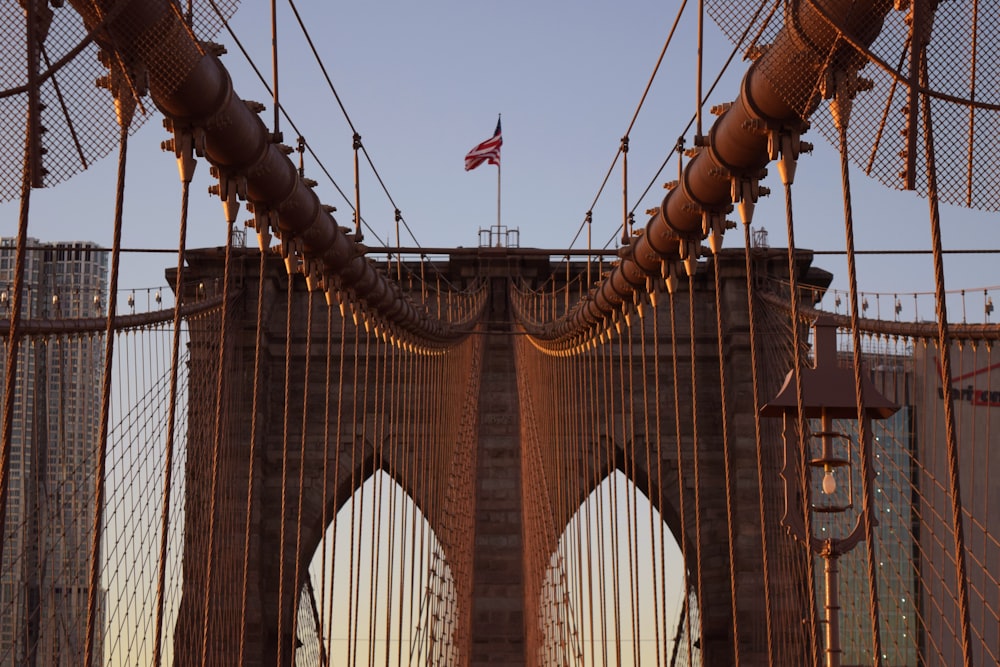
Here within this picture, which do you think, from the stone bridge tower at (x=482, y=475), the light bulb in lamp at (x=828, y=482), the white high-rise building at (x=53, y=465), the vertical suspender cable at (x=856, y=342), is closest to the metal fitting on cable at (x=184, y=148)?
the vertical suspender cable at (x=856, y=342)

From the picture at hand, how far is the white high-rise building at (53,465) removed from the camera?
15.2 metres

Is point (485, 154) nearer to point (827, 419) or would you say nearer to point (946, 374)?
point (827, 419)

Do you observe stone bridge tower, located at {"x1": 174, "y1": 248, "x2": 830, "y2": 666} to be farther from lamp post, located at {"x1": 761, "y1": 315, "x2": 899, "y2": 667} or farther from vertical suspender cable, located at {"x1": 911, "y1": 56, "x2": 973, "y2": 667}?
vertical suspender cable, located at {"x1": 911, "y1": 56, "x2": 973, "y2": 667}

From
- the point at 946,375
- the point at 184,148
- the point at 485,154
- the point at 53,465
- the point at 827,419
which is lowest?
the point at 946,375

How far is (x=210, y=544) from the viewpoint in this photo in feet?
20.7

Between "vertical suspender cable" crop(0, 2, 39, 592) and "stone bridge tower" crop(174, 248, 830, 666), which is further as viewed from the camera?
"stone bridge tower" crop(174, 248, 830, 666)

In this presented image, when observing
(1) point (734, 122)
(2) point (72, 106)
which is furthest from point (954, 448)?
(2) point (72, 106)

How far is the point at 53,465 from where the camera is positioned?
18812mm

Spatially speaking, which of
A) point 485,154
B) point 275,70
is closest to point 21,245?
point 275,70

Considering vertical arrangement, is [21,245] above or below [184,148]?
below

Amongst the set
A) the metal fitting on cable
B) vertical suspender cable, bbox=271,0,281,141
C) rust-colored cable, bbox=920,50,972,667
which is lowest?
rust-colored cable, bbox=920,50,972,667

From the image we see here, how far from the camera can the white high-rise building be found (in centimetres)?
1520

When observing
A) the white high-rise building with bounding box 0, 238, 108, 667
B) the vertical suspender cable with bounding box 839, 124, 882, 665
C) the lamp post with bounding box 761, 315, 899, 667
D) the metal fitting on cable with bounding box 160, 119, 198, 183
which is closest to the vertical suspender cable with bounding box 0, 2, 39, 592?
the metal fitting on cable with bounding box 160, 119, 198, 183

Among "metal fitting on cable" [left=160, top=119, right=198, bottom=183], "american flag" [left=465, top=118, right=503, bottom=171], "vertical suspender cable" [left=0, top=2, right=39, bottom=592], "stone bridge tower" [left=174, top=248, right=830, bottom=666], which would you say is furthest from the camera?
"american flag" [left=465, top=118, right=503, bottom=171]
